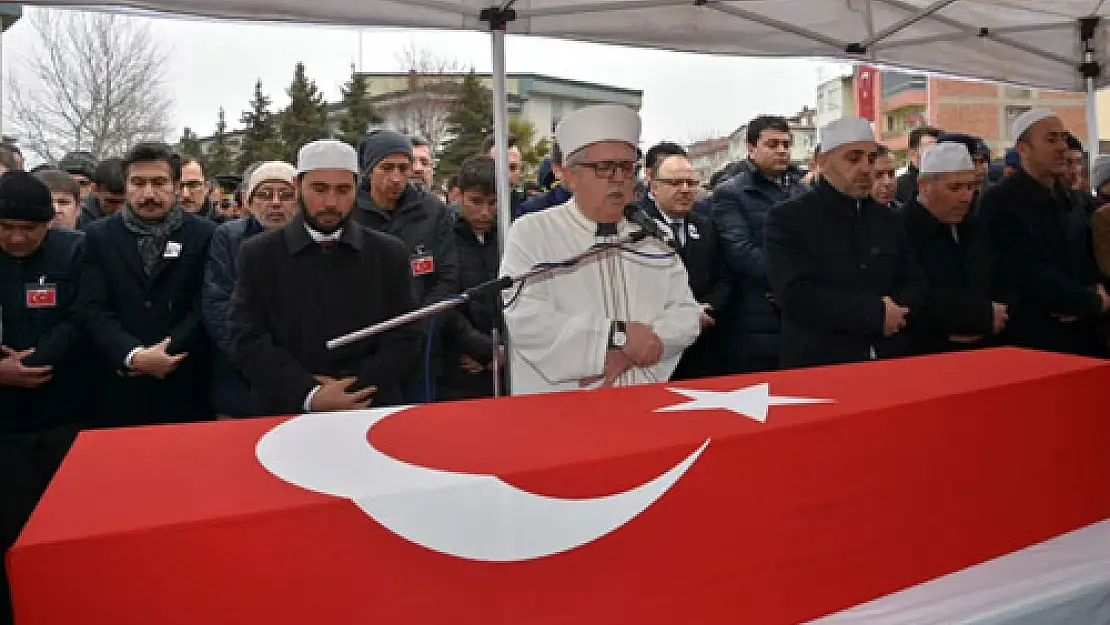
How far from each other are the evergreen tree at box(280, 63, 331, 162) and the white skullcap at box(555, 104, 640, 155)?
101 feet

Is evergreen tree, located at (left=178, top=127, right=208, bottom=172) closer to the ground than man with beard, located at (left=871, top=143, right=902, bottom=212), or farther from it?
farther from it

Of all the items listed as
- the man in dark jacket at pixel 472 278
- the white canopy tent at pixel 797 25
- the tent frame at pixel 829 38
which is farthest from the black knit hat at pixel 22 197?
the tent frame at pixel 829 38

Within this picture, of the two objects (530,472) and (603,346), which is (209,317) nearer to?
(603,346)

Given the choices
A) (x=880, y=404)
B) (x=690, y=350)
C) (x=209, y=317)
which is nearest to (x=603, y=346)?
(x=880, y=404)

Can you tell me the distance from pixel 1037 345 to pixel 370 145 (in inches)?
153

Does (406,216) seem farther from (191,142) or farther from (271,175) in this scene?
(191,142)

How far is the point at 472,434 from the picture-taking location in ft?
5.49

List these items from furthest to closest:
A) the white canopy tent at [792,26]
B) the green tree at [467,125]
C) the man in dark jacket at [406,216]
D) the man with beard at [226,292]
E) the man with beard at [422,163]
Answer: the green tree at [467,125] → the man with beard at [422,163] → the white canopy tent at [792,26] → the man in dark jacket at [406,216] → the man with beard at [226,292]

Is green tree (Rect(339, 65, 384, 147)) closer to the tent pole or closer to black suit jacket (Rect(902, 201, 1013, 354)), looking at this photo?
the tent pole

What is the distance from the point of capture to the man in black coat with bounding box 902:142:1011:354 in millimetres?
4051

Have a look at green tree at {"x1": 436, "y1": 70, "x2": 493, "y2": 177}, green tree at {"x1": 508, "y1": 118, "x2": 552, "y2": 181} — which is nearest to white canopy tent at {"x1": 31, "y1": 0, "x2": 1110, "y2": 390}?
green tree at {"x1": 508, "y1": 118, "x2": 552, "y2": 181}

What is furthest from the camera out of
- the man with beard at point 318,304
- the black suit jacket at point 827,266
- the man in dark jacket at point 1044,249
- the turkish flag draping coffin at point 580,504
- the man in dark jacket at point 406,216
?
the man in dark jacket at point 1044,249

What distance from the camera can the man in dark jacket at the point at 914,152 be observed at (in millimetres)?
6469

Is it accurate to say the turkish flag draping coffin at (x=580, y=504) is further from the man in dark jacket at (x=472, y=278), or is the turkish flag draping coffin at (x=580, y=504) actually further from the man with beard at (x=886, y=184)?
the man with beard at (x=886, y=184)
